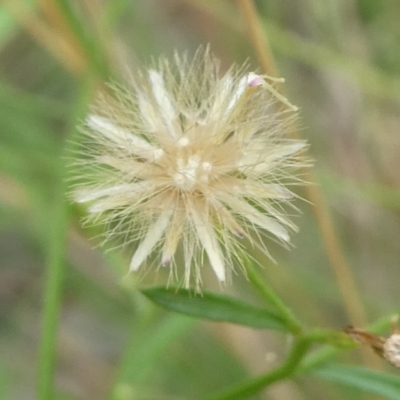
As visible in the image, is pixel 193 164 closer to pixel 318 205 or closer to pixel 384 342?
pixel 384 342

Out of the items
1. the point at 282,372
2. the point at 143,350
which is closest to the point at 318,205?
the point at 143,350

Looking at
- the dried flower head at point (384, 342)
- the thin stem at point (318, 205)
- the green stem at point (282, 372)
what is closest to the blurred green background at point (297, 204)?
the thin stem at point (318, 205)

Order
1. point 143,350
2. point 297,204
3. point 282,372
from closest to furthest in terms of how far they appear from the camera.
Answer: point 282,372 < point 143,350 < point 297,204

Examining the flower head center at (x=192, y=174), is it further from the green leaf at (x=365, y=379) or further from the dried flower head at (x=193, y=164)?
the green leaf at (x=365, y=379)

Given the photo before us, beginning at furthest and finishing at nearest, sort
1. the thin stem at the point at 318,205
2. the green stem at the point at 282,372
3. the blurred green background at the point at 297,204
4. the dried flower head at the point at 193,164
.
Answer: the blurred green background at the point at 297,204, the thin stem at the point at 318,205, the green stem at the point at 282,372, the dried flower head at the point at 193,164

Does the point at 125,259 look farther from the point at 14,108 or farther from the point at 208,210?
the point at 208,210

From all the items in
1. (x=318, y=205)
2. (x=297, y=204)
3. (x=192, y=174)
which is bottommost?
(x=192, y=174)
